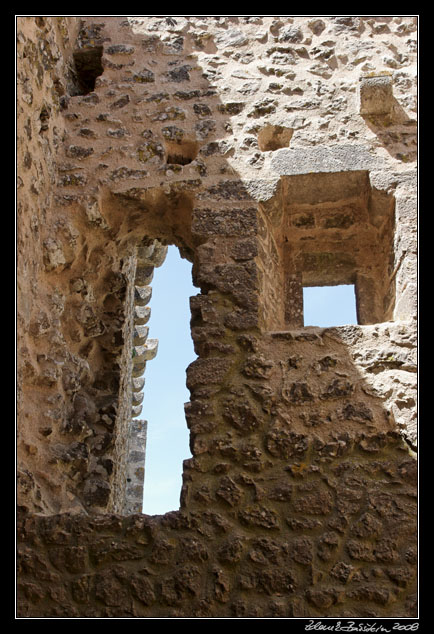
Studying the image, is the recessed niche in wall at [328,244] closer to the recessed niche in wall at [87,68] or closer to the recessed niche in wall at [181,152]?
the recessed niche in wall at [181,152]

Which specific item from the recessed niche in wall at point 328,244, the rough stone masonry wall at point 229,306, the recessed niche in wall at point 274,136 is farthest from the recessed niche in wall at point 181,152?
the recessed niche in wall at point 328,244

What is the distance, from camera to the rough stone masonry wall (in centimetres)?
364

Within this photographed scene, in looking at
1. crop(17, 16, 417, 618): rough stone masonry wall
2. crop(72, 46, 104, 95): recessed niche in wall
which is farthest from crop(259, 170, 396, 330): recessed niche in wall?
crop(72, 46, 104, 95): recessed niche in wall

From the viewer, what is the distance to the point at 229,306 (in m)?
4.30

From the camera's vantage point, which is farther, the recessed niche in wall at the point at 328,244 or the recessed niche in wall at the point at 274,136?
the recessed niche in wall at the point at 274,136

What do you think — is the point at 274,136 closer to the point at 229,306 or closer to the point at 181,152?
the point at 181,152

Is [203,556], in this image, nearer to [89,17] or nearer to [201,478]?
[201,478]

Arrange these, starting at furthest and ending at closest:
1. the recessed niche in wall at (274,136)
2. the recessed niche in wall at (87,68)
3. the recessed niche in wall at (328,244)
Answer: the recessed niche in wall at (87,68) → the recessed niche in wall at (274,136) → the recessed niche in wall at (328,244)

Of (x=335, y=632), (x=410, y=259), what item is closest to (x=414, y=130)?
(x=410, y=259)

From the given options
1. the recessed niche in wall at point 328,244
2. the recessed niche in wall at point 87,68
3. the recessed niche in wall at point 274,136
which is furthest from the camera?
the recessed niche in wall at point 87,68

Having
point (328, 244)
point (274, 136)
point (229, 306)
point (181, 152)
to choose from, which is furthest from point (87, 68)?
point (229, 306)

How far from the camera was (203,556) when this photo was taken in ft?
11.9

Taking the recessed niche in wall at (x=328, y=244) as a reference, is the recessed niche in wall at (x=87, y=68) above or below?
above

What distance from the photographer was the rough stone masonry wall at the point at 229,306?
3.64 meters
